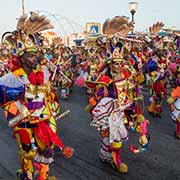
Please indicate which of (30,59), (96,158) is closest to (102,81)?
(30,59)

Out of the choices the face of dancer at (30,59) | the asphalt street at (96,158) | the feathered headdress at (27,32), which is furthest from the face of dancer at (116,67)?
the asphalt street at (96,158)

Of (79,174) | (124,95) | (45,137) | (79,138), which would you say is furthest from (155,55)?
(45,137)

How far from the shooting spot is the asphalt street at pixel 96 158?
17.3 feet

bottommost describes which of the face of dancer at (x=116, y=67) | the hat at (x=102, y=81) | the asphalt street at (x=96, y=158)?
the asphalt street at (x=96, y=158)

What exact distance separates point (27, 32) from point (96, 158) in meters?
2.39

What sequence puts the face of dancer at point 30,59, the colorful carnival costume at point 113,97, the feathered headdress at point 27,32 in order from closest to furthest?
the face of dancer at point 30,59, the feathered headdress at point 27,32, the colorful carnival costume at point 113,97

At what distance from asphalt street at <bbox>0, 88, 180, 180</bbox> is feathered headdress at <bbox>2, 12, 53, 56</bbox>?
6.42 feet

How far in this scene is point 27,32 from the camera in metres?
5.27

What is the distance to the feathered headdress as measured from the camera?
501 centimetres

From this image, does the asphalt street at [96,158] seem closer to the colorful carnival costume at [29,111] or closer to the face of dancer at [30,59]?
the colorful carnival costume at [29,111]

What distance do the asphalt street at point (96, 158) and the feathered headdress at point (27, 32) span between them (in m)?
1.96

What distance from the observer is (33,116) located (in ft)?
14.2

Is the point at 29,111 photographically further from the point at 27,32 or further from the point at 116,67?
the point at 116,67

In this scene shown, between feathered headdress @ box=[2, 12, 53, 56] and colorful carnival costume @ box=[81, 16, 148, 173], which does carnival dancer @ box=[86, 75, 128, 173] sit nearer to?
colorful carnival costume @ box=[81, 16, 148, 173]
